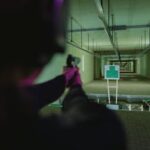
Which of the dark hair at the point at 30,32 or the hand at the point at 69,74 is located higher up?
Answer: the dark hair at the point at 30,32

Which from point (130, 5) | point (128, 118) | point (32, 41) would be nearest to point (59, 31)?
point (32, 41)

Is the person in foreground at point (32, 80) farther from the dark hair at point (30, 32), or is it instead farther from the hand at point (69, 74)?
the hand at point (69, 74)

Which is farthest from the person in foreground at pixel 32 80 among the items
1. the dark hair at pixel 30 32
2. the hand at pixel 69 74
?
the hand at pixel 69 74

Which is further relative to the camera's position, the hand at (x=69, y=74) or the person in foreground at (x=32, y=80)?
the hand at (x=69, y=74)

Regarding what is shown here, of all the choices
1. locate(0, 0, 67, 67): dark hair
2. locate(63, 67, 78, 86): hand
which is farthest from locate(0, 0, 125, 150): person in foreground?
locate(63, 67, 78, 86): hand

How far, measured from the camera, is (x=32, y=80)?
0.33 m

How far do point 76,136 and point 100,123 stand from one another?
0.05m

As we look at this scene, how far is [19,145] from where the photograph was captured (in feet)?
0.96

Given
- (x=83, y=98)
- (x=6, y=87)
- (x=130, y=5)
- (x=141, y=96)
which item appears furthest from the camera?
(x=141, y=96)

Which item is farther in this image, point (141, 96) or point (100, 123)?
point (141, 96)

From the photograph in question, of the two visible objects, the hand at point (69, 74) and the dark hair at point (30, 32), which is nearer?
the dark hair at point (30, 32)

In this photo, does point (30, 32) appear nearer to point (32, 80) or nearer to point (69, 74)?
point (32, 80)

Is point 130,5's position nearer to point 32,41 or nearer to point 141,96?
point 141,96

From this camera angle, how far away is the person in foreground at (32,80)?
285 mm
